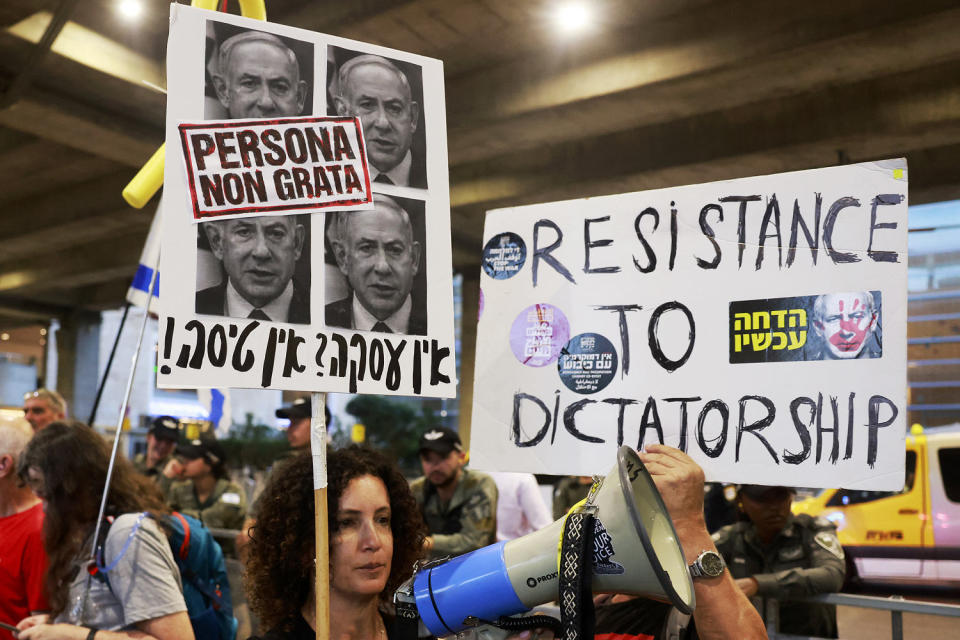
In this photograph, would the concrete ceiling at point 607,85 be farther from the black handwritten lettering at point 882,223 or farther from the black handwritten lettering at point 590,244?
the black handwritten lettering at point 882,223

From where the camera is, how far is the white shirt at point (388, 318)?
73.7 inches

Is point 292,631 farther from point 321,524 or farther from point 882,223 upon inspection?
point 882,223

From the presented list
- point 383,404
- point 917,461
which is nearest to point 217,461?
point 917,461

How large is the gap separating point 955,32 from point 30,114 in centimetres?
808

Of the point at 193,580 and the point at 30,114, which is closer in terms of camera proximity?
the point at 193,580

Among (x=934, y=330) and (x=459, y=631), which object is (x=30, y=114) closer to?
(x=459, y=631)

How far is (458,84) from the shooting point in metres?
8.48

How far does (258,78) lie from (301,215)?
307 millimetres

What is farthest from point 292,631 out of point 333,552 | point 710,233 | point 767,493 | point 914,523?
point 914,523

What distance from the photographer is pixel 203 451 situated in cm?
602

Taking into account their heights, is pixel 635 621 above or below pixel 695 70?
below

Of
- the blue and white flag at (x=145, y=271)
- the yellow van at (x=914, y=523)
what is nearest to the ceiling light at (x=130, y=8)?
the blue and white flag at (x=145, y=271)

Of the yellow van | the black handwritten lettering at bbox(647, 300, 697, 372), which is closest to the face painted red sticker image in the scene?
the black handwritten lettering at bbox(647, 300, 697, 372)

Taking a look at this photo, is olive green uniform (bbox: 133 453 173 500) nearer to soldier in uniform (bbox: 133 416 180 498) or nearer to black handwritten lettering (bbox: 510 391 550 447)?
soldier in uniform (bbox: 133 416 180 498)
